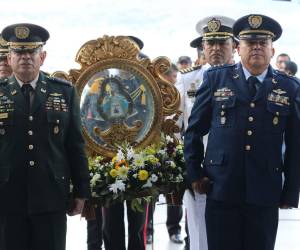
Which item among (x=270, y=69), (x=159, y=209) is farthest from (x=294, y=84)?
(x=159, y=209)

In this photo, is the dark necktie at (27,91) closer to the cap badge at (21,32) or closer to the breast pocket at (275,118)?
the cap badge at (21,32)

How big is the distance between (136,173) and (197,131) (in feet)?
1.57

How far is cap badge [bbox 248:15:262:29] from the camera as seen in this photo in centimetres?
296

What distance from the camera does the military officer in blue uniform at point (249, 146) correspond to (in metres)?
2.84

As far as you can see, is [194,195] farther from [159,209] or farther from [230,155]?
[159,209]

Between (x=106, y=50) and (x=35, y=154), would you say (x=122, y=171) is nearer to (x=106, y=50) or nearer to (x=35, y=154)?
(x=35, y=154)

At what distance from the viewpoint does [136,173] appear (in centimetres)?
331

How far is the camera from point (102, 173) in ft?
10.9

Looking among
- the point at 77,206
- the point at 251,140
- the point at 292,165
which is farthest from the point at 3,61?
the point at 292,165

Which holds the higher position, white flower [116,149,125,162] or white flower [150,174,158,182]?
white flower [116,149,125,162]

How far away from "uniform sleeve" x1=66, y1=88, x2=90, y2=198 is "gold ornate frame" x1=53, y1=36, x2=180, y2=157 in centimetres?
54

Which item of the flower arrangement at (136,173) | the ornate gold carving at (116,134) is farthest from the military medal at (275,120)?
the ornate gold carving at (116,134)

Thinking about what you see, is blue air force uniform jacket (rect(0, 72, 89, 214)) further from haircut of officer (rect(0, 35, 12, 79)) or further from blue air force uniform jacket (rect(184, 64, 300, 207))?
haircut of officer (rect(0, 35, 12, 79))

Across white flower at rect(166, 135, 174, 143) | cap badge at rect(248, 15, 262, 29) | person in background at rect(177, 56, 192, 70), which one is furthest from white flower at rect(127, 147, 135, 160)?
person in background at rect(177, 56, 192, 70)
